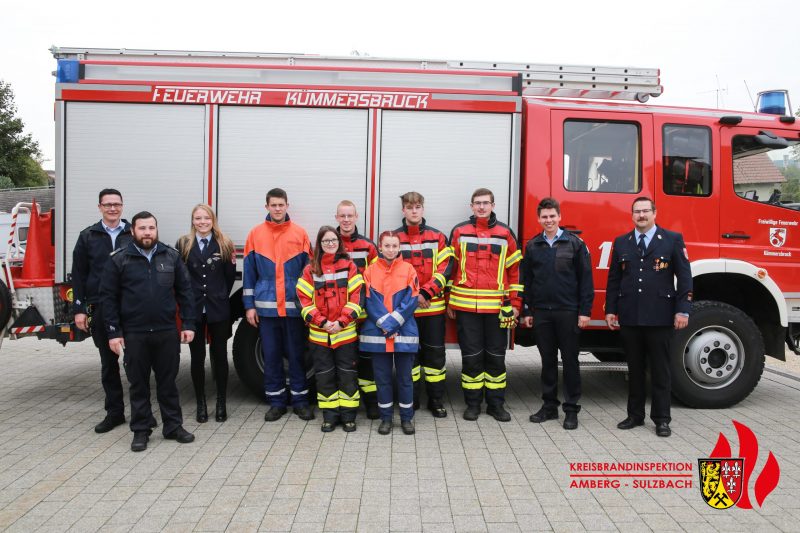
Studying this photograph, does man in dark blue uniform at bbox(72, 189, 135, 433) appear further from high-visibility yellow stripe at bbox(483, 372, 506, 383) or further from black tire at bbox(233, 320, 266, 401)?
high-visibility yellow stripe at bbox(483, 372, 506, 383)

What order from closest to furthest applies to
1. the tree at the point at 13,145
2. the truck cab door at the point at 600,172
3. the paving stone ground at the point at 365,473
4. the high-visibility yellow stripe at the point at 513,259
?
the paving stone ground at the point at 365,473
the high-visibility yellow stripe at the point at 513,259
the truck cab door at the point at 600,172
the tree at the point at 13,145

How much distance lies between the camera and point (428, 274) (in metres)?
5.04

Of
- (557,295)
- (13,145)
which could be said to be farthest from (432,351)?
(13,145)

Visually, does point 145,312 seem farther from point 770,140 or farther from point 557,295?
point 770,140

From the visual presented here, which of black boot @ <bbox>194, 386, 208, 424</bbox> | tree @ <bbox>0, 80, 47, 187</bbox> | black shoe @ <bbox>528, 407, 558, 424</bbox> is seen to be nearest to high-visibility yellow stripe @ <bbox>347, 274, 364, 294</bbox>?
black boot @ <bbox>194, 386, 208, 424</bbox>

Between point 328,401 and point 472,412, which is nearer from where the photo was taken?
point 328,401

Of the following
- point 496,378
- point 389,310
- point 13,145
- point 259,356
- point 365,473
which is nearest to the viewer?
point 365,473

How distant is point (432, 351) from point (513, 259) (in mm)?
1007

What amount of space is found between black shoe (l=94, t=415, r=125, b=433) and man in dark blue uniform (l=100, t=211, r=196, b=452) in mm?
484

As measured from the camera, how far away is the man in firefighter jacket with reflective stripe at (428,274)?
4941mm

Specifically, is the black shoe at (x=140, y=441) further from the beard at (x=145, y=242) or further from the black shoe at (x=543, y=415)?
the black shoe at (x=543, y=415)

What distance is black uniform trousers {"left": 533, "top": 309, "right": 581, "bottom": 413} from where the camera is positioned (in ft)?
16.1

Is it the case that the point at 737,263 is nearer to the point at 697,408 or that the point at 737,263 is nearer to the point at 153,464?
the point at 697,408

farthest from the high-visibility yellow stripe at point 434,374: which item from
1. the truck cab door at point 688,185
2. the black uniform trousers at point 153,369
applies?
the truck cab door at point 688,185
